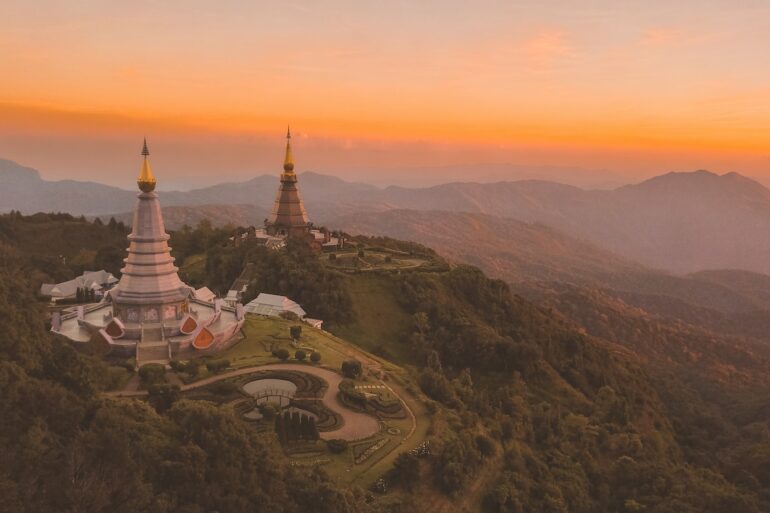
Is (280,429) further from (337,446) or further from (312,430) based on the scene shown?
(337,446)

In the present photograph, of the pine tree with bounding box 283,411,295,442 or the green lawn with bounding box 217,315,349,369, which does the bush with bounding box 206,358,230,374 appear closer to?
the green lawn with bounding box 217,315,349,369

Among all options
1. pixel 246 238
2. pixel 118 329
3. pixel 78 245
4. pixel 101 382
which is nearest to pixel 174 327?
pixel 118 329

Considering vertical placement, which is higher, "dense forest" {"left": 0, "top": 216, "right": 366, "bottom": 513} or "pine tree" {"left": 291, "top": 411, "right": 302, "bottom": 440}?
"dense forest" {"left": 0, "top": 216, "right": 366, "bottom": 513}

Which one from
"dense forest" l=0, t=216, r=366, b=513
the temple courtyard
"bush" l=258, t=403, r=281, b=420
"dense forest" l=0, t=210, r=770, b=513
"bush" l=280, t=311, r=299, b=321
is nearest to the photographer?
"dense forest" l=0, t=216, r=366, b=513

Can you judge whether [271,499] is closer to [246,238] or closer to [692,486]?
[692,486]

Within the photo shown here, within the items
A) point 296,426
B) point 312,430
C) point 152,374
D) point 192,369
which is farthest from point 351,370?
point 152,374

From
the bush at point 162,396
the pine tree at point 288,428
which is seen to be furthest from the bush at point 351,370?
the bush at point 162,396

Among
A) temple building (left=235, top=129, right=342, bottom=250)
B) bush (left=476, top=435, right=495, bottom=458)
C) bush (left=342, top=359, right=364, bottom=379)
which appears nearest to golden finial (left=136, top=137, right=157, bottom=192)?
bush (left=342, top=359, right=364, bottom=379)
